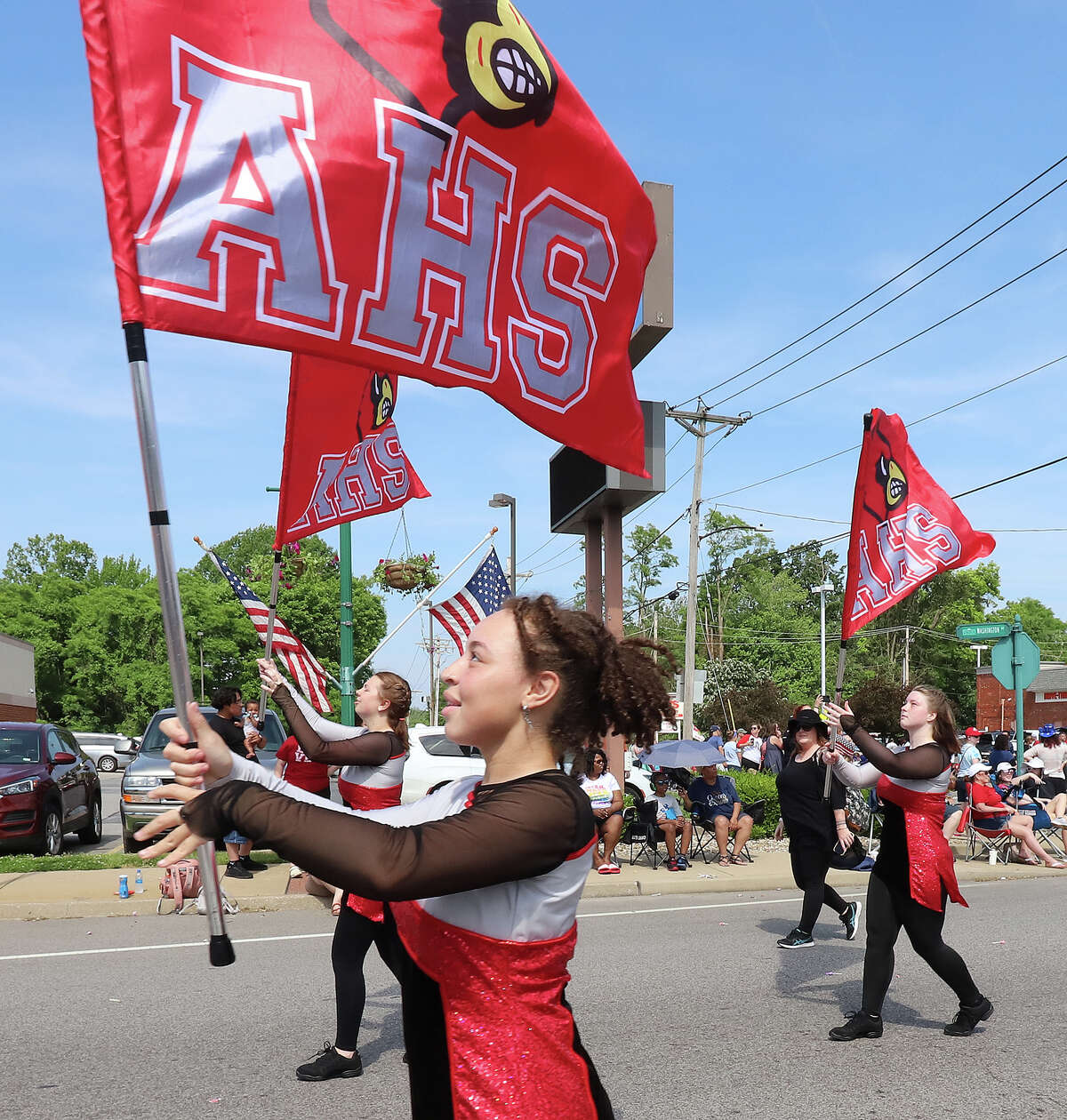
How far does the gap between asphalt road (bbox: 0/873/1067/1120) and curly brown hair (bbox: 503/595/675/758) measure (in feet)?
10.6

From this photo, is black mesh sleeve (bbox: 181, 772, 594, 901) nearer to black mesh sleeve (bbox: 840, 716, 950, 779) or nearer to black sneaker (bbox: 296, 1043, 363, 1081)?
black sneaker (bbox: 296, 1043, 363, 1081)

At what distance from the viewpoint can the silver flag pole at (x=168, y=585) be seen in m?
2.09

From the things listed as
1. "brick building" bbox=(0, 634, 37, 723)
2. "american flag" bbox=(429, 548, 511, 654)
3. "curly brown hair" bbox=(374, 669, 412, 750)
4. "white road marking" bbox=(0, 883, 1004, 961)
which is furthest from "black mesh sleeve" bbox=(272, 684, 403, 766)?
"brick building" bbox=(0, 634, 37, 723)

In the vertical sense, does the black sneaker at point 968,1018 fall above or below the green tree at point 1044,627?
below

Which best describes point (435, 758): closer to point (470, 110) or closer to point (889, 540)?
point (889, 540)

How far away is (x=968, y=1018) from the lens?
622 cm

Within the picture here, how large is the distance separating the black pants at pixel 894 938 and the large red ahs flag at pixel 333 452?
3388 mm

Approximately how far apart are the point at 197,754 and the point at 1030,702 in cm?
6740

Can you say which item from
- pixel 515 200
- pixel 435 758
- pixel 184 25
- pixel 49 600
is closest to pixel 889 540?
pixel 515 200

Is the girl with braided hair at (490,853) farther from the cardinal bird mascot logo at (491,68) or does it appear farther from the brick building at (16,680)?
the brick building at (16,680)

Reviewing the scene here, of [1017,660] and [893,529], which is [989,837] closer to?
[1017,660]

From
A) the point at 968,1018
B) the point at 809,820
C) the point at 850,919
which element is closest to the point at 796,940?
the point at 850,919

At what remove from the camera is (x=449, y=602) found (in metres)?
10.9

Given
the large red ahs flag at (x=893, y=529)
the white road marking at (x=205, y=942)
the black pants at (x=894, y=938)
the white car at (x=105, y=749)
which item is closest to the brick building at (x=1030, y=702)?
the white car at (x=105, y=749)
